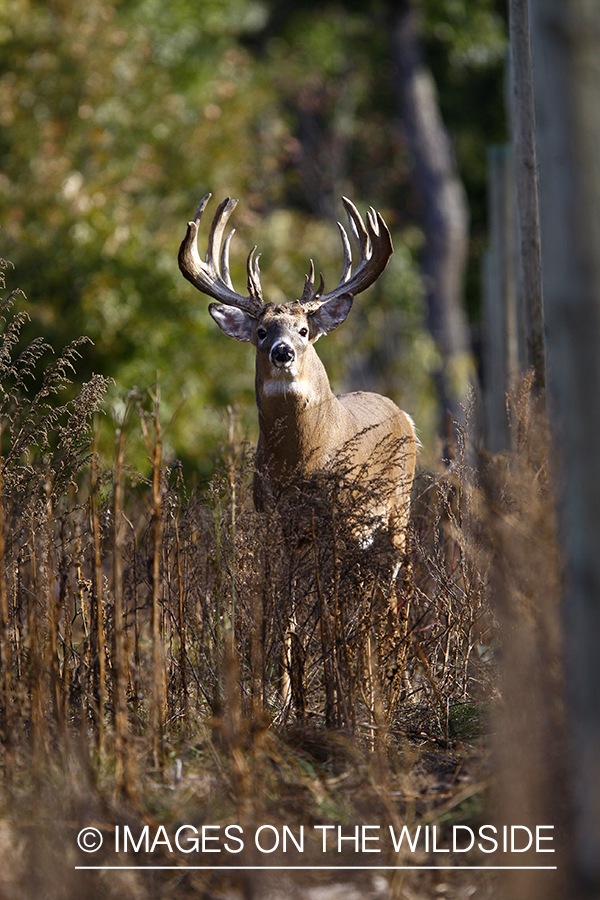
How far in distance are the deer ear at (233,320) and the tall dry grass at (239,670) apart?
1.47 metres

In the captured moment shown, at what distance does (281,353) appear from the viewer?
5805mm

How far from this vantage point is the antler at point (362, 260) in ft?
20.6

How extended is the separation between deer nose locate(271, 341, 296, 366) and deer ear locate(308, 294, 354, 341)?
56 centimetres

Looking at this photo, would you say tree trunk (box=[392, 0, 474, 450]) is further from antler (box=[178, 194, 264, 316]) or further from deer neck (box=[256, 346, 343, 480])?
deer neck (box=[256, 346, 343, 480])

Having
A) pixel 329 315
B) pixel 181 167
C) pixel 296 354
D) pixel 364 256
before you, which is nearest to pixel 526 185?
pixel 364 256

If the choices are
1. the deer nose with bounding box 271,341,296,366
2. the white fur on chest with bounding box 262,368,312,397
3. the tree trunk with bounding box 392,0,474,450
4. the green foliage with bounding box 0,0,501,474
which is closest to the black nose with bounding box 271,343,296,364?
the deer nose with bounding box 271,341,296,366

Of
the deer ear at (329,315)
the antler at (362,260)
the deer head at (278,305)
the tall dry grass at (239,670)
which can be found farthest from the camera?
the deer ear at (329,315)

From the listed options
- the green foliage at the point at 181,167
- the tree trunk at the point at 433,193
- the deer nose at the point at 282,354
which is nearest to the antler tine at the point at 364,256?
the deer nose at the point at 282,354

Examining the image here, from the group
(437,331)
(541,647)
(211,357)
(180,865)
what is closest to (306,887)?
(180,865)

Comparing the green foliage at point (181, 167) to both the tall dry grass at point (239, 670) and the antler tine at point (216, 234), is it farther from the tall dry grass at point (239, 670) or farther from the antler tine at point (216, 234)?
the tall dry grass at point (239, 670)

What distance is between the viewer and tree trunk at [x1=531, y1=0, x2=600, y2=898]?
2.77 metres

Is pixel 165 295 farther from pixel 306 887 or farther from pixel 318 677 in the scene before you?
pixel 306 887

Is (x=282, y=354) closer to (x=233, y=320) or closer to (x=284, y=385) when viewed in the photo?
(x=284, y=385)

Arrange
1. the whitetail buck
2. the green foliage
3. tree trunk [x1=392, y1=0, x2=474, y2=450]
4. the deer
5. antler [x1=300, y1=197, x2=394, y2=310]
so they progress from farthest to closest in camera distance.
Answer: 1. tree trunk [x1=392, y1=0, x2=474, y2=450]
2. the green foliage
3. antler [x1=300, y1=197, x2=394, y2=310]
4. the whitetail buck
5. the deer
